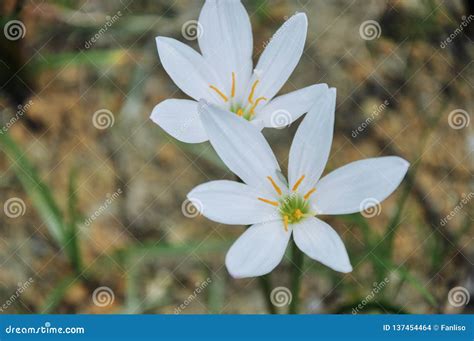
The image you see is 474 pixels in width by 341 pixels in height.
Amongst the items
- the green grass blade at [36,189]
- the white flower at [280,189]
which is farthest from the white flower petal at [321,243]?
the green grass blade at [36,189]

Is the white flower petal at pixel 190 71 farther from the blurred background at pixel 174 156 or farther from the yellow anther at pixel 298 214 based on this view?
the blurred background at pixel 174 156

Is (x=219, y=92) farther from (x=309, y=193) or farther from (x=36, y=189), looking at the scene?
(x=36, y=189)

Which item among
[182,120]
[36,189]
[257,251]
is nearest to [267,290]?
[257,251]

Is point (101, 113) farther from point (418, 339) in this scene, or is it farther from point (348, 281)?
point (418, 339)

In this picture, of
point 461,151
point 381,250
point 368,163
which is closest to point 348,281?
point 381,250

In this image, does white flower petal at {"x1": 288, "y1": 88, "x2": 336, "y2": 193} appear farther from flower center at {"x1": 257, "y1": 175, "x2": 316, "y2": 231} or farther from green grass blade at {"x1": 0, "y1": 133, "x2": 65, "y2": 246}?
green grass blade at {"x1": 0, "y1": 133, "x2": 65, "y2": 246}

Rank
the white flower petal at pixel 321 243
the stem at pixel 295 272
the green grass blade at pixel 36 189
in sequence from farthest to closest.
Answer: the green grass blade at pixel 36 189, the stem at pixel 295 272, the white flower petal at pixel 321 243

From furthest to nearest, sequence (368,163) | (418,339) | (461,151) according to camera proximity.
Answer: (461,151)
(418,339)
(368,163)
